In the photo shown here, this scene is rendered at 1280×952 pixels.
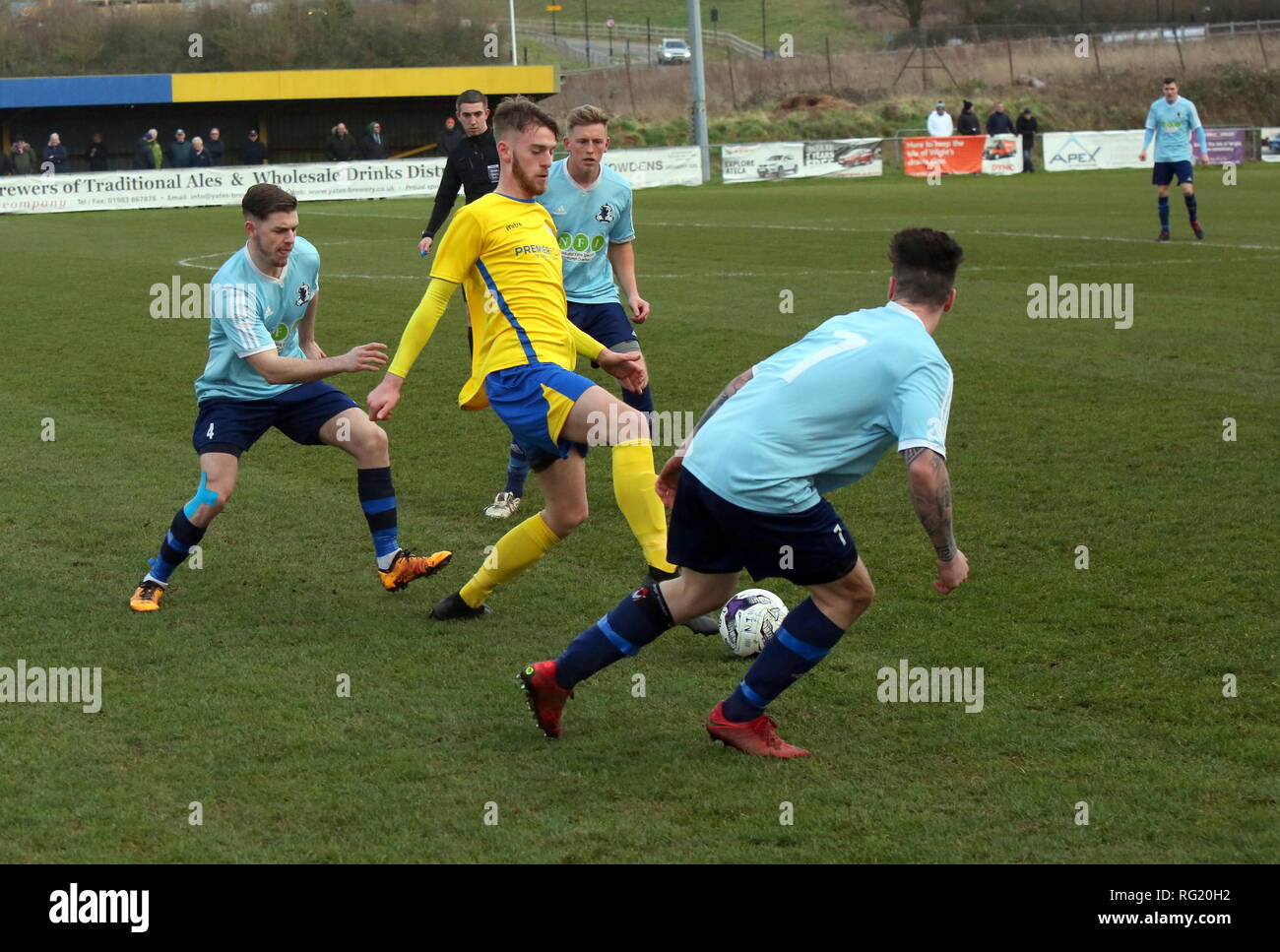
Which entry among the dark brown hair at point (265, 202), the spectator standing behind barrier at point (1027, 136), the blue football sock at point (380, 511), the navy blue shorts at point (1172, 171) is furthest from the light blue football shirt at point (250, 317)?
the spectator standing behind barrier at point (1027, 136)

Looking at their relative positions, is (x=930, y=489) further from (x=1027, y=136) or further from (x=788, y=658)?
(x=1027, y=136)

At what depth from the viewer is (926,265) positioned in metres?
4.50

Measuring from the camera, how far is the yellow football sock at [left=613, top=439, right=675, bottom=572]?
261 inches

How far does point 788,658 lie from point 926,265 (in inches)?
51.3

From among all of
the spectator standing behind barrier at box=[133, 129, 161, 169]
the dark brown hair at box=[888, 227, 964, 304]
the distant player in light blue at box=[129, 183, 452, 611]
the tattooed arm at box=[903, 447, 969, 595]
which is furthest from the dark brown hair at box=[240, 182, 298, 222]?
the spectator standing behind barrier at box=[133, 129, 161, 169]

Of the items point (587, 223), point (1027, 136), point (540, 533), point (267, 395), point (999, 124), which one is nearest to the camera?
point (540, 533)

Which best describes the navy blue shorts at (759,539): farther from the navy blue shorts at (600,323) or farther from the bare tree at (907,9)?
the bare tree at (907,9)

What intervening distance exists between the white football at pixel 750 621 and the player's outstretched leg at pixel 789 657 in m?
0.97

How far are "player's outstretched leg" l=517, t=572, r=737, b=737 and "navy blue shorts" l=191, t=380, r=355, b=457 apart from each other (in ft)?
7.68

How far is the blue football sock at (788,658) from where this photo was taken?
481 centimetres

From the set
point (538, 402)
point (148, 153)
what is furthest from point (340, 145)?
point (538, 402)

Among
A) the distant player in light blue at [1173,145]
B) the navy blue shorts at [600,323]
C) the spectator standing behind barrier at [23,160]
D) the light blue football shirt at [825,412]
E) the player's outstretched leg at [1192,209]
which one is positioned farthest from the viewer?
Result: the spectator standing behind barrier at [23,160]

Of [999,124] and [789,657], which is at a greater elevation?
[999,124]

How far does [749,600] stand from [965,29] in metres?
66.0
